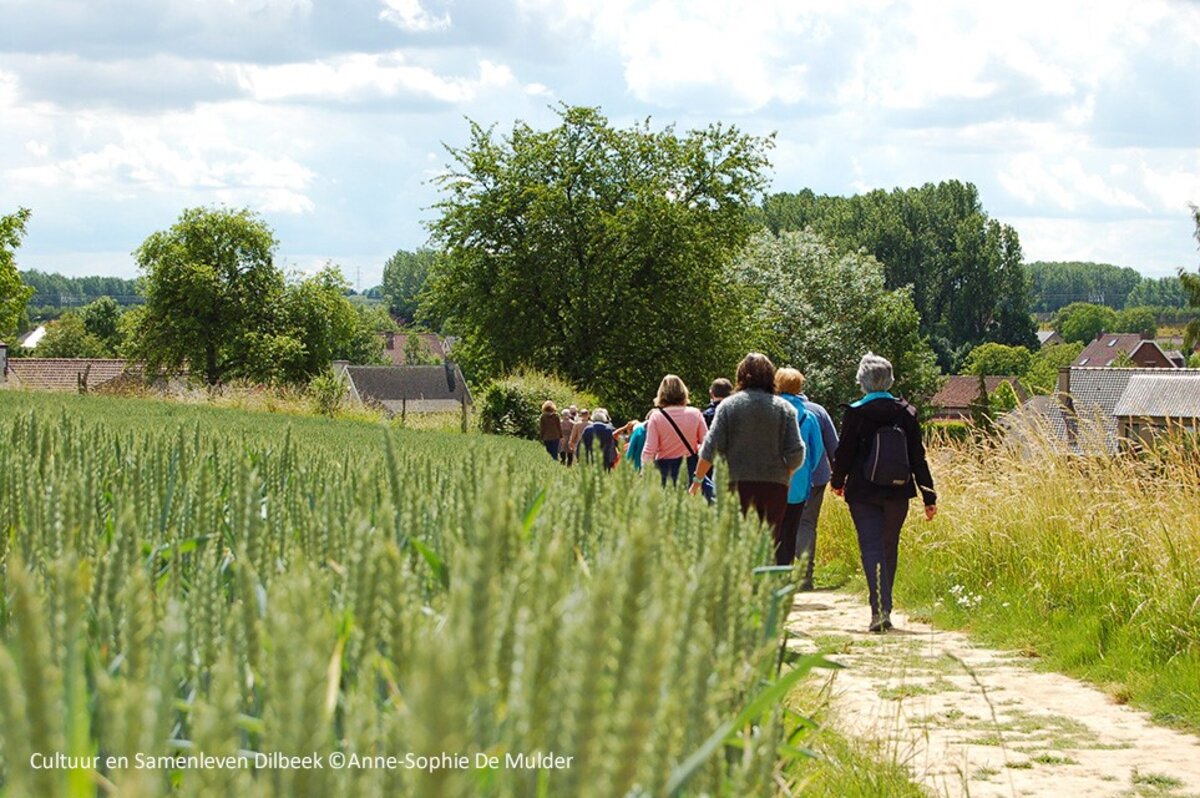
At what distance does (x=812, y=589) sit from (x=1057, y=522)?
303 centimetres

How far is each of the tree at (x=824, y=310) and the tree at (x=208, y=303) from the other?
904 inches

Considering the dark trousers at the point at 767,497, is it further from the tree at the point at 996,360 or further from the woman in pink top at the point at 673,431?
the tree at the point at 996,360

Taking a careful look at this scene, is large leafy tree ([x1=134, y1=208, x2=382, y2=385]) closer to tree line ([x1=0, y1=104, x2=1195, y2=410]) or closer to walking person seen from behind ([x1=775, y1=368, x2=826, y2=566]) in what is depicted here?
tree line ([x1=0, y1=104, x2=1195, y2=410])

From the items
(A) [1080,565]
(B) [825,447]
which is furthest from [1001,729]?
(B) [825,447]

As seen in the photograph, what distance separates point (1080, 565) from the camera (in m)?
9.46

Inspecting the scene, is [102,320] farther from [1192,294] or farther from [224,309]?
[1192,294]

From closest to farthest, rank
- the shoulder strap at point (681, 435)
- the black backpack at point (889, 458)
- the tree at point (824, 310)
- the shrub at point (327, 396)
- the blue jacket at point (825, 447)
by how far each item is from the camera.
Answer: the black backpack at point (889, 458) < the shoulder strap at point (681, 435) < the blue jacket at point (825, 447) < the shrub at point (327, 396) < the tree at point (824, 310)

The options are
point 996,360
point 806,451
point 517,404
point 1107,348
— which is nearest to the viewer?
point 806,451

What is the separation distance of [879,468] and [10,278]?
52.5m

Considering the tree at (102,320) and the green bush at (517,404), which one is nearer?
the green bush at (517,404)

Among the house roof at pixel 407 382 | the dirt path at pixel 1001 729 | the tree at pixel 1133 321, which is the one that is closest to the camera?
the dirt path at pixel 1001 729

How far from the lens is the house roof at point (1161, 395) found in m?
46.6

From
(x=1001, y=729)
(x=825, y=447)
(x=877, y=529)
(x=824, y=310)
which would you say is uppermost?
(x=824, y=310)

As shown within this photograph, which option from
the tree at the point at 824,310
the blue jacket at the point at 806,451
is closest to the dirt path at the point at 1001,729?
the blue jacket at the point at 806,451
